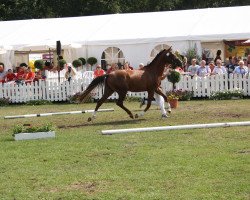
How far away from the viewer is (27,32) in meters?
30.6

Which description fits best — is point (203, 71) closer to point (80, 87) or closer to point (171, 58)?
point (80, 87)

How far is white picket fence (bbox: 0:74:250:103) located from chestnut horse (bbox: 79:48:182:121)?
5.74 meters

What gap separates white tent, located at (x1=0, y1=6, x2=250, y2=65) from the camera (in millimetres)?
25987

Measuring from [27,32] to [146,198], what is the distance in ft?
81.4

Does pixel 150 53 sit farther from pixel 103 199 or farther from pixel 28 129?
pixel 103 199

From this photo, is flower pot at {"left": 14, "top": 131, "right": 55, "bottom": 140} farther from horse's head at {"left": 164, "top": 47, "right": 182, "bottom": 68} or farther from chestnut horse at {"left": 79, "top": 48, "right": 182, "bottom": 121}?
horse's head at {"left": 164, "top": 47, "right": 182, "bottom": 68}

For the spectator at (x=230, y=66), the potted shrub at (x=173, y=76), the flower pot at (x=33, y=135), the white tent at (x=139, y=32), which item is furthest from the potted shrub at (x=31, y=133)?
the white tent at (x=139, y=32)

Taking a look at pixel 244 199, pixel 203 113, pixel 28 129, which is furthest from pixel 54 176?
pixel 203 113

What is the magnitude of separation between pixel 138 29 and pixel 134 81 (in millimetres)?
12849

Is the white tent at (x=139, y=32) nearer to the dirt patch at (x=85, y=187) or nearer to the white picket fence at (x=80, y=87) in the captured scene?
the white picket fence at (x=80, y=87)

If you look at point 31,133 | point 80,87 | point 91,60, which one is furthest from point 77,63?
point 31,133

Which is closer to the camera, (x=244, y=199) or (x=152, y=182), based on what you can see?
(x=244, y=199)

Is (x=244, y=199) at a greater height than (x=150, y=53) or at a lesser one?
lesser

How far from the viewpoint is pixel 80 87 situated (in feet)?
75.4
